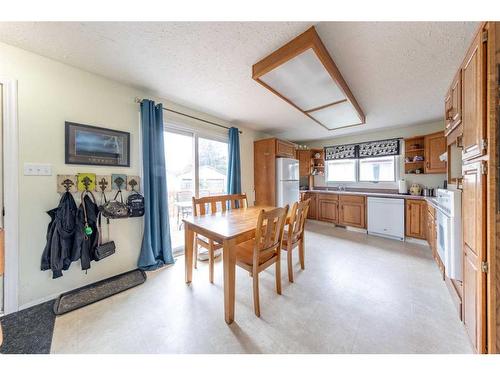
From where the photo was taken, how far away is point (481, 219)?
3.21 ft

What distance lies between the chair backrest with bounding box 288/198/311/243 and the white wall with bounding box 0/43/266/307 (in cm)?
204

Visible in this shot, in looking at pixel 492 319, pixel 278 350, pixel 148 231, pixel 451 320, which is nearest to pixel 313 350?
pixel 278 350

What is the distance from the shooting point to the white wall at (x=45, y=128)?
155cm

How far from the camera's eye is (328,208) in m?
4.33

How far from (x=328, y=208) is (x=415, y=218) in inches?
61.6

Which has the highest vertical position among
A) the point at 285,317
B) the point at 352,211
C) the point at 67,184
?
the point at 67,184

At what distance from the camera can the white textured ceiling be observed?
130 centimetres

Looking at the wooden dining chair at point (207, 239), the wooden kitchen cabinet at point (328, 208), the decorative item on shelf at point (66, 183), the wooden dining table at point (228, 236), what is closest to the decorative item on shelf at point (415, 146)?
the wooden kitchen cabinet at point (328, 208)

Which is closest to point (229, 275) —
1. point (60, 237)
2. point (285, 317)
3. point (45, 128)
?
point (285, 317)

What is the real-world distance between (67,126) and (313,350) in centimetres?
283

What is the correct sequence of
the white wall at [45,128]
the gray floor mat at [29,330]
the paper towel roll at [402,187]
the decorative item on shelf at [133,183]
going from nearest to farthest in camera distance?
1. the gray floor mat at [29,330]
2. the white wall at [45,128]
3. the decorative item on shelf at [133,183]
4. the paper towel roll at [402,187]

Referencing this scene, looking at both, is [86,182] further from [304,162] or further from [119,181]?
[304,162]

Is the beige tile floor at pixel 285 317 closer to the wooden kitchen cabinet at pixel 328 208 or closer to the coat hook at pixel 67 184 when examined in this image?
the coat hook at pixel 67 184

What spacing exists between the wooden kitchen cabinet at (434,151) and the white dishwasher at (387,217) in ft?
2.42
